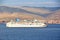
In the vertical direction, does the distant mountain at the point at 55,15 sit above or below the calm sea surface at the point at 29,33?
above

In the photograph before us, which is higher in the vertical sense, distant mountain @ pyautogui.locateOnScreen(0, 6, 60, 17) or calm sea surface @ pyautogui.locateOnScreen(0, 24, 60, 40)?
distant mountain @ pyautogui.locateOnScreen(0, 6, 60, 17)

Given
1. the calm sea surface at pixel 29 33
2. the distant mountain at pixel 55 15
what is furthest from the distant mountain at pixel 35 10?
the calm sea surface at pixel 29 33

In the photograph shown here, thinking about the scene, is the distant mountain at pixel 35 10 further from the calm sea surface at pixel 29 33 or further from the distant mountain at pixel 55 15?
the calm sea surface at pixel 29 33

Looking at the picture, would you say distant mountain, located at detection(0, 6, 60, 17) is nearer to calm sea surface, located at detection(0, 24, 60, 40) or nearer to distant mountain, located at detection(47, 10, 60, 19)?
distant mountain, located at detection(47, 10, 60, 19)

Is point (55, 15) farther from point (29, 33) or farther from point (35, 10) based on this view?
point (29, 33)

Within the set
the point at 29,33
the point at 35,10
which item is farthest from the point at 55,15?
the point at 29,33

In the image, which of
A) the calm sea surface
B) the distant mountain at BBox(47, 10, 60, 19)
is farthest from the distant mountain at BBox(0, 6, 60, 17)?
the calm sea surface

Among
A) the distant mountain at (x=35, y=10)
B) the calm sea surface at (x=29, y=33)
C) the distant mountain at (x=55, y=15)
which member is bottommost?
the calm sea surface at (x=29, y=33)

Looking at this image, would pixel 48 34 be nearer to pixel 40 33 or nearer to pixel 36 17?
pixel 40 33
